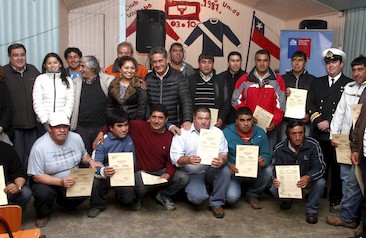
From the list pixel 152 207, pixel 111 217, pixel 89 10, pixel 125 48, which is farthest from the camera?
pixel 89 10

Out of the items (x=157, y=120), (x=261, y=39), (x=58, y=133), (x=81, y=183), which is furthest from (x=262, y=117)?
(x=261, y=39)

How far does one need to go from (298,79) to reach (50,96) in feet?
8.45

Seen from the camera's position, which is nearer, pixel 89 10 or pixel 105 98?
pixel 105 98

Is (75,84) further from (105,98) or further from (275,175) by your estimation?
Answer: (275,175)

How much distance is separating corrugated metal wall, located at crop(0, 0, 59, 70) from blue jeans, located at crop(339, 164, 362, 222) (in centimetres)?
350

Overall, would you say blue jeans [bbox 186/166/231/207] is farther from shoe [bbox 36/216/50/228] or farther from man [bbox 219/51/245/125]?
shoe [bbox 36/216/50/228]

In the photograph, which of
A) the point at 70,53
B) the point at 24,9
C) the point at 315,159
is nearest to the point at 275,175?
the point at 315,159

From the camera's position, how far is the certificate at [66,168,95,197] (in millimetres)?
3225

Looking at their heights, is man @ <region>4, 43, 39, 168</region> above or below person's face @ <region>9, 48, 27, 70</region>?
below

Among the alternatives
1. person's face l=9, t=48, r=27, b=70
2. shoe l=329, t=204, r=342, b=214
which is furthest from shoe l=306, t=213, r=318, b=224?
person's face l=9, t=48, r=27, b=70

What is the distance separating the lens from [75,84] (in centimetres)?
375

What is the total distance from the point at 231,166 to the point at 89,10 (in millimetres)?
4943

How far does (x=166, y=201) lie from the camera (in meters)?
3.79

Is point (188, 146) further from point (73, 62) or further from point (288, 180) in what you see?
point (73, 62)
